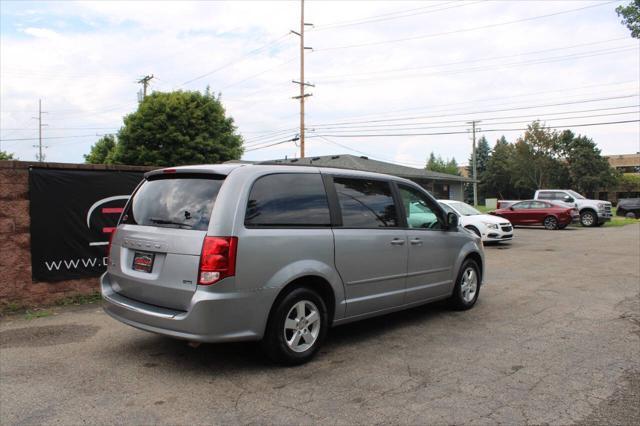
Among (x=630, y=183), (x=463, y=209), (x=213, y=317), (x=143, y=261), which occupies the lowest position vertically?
(x=213, y=317)

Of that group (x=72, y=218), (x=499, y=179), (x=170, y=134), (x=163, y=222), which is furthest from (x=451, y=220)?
(x=499, y=179)

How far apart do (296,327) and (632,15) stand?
1952cm

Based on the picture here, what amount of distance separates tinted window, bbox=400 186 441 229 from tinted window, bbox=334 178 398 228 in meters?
0.29

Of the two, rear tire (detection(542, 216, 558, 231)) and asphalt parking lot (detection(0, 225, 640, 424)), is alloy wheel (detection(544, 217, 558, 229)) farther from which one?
asphalt parking lot (detection(0, 225, 640, 424))

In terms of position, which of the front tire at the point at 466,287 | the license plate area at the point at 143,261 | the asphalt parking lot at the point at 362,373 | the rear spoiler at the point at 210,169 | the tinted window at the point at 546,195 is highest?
the tinted window at the point at 546,195

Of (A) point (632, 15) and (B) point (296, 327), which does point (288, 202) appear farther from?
A: (A) point (632, 15)

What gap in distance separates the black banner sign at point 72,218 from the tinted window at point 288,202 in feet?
13.4

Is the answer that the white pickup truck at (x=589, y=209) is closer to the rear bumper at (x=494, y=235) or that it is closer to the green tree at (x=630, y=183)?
the rear bumper at (x=494, y=235)

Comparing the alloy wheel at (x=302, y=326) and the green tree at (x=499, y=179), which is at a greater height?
the green tree at (x=499, y=179)

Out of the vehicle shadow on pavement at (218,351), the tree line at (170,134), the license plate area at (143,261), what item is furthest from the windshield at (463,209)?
the tree line at (170,134)

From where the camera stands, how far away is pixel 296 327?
172 inches

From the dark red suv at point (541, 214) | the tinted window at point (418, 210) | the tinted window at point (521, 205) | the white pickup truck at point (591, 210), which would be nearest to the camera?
the tinted window at point (418, 210)

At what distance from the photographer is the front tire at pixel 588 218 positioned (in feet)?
82.2

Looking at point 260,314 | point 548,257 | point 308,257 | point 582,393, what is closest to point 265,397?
point 260,314
